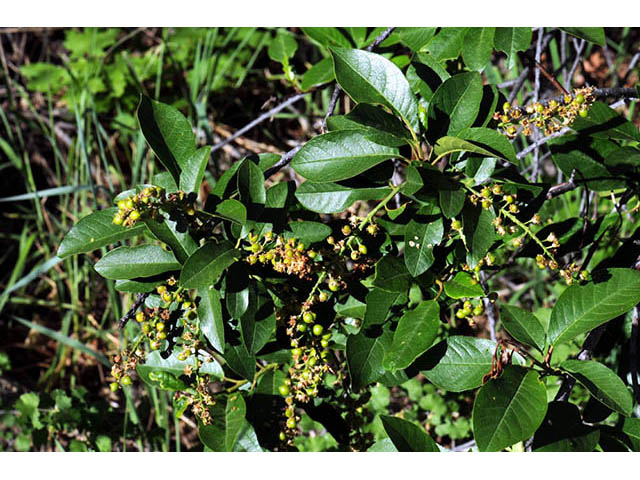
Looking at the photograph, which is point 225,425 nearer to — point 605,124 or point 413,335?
point 413,335

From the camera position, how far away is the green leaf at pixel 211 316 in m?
0.97

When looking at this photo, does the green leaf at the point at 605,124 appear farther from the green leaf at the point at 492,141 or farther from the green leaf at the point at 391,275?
the green leaf at the point at 391,275

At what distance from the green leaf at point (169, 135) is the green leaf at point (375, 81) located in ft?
0.92

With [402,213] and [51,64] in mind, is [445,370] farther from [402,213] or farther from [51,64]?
[51,64]

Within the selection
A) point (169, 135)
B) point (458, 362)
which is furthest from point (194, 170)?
point (458, 362)

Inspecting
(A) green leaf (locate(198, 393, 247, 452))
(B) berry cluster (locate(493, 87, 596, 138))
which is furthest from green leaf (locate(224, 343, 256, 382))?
(B) berry cluster (locate(493, 87, 596, 138))

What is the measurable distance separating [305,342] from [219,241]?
0.80 ft

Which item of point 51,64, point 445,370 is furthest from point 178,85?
point 445,370

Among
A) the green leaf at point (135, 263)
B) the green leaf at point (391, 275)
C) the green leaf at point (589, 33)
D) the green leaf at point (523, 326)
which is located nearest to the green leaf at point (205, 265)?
the green leaf at point (135, 263)

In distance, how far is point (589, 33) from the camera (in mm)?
1122

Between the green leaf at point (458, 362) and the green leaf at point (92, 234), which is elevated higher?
the green leaf at point (92, 234)

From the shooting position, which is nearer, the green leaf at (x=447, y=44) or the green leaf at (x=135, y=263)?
the green leaf at (x=135, y=263)

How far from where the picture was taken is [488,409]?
878 mm

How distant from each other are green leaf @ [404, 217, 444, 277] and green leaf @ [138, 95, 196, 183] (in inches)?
15.6
